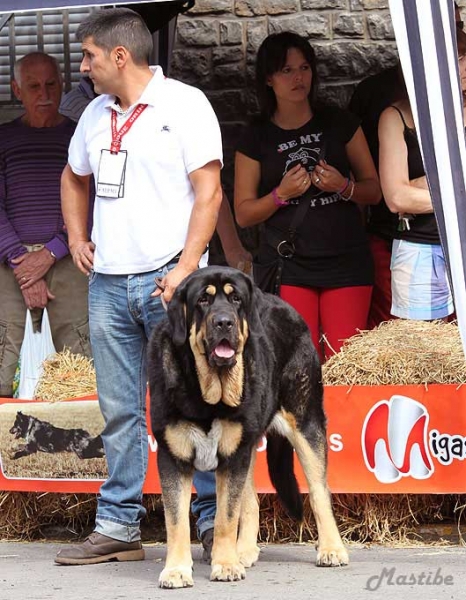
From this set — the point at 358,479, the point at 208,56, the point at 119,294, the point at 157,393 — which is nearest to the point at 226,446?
the point at 157,393

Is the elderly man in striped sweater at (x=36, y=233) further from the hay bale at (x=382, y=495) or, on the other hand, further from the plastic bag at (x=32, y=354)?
the hay bale at (x=382, y=495)

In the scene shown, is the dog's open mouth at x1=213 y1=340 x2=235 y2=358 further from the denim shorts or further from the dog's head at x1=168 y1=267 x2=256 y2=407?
the denim shorts

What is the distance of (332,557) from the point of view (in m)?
5.15

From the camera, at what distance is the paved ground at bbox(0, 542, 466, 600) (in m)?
4.64

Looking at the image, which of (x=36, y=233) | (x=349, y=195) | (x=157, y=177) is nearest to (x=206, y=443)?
(x=157, y=177)

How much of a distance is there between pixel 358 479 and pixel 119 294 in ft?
4.92

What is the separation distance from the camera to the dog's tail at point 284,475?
17.6ft

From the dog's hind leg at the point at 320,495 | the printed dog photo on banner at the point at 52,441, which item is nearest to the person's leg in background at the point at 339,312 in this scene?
the dog's hind leg at the point at 320,495

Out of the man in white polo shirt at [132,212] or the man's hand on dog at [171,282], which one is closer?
the man's hand on dog at [171,282]

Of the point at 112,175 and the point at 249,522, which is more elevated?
the point at 112,175

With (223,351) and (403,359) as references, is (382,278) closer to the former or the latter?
(403,359)

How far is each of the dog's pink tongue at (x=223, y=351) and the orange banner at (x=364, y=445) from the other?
1.31 metres

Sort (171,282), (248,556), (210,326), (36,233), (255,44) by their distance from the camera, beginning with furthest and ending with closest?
(255,44)
(36,233)
(248,556)
(171,282)
(210,326)

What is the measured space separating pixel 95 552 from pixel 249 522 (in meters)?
0.66
